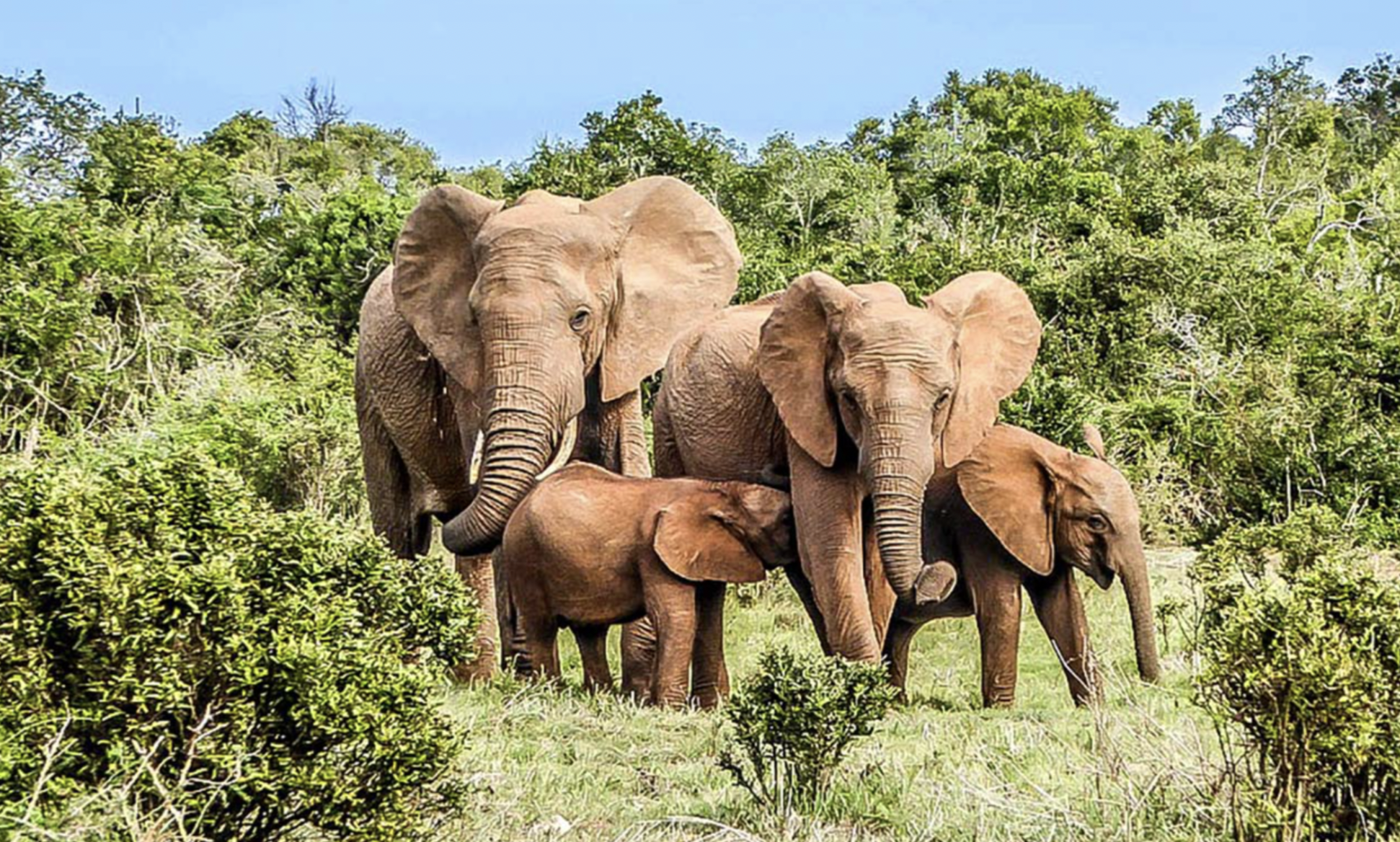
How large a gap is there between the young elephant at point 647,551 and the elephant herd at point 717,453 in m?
0.01

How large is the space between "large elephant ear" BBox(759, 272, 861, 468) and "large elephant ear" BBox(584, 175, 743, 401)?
30.2 inches

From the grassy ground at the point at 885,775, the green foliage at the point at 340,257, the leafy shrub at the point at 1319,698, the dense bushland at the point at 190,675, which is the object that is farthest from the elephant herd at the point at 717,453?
the green foliage at the point at 340,257

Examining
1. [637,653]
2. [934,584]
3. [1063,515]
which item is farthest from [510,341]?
[1063,515]

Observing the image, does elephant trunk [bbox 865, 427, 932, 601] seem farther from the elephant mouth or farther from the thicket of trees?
the thicket of trees

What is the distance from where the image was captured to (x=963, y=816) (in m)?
5.03

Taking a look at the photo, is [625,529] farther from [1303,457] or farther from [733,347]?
[1303,457]

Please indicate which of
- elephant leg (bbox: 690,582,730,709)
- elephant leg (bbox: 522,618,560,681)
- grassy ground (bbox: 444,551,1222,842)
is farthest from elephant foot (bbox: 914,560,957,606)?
elephant leg (bbox: 522,618,560,681)

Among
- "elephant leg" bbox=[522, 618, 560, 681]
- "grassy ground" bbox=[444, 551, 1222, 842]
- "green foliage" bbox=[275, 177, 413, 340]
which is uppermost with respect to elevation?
"green foliage" bbox=[275, 177, 413, 340]

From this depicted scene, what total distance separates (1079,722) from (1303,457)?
28.5 feet

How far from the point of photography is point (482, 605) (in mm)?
9859

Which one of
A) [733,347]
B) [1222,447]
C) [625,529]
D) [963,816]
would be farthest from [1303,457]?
[963,816]

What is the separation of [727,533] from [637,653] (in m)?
1.10

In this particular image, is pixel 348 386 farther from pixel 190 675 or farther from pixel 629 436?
pixel 190 675

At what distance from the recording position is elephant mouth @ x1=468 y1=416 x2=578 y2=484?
26.8ft
